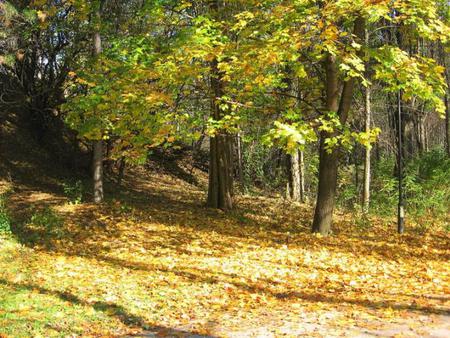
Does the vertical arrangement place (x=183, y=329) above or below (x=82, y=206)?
below

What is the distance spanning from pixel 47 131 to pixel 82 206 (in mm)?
8071

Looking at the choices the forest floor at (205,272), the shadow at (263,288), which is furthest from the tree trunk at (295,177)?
the shadow at (263,288)

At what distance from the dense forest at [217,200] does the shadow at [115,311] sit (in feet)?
0.12

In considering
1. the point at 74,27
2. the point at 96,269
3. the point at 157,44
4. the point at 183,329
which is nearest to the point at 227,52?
the point at 157,44

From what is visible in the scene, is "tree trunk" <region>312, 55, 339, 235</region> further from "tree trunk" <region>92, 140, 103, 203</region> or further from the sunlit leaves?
"tree trunk" <region>92, 140, 103, 203</region>

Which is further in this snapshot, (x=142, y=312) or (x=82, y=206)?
(x=82, y=206)

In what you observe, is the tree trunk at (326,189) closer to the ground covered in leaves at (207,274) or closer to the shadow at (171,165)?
the ground covered in leaves at (207,274)

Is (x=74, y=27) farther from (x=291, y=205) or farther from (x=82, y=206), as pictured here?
(x=291, y=205)

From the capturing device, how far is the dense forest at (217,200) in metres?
6.90

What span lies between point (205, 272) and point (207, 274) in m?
0.13

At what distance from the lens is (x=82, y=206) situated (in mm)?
13484

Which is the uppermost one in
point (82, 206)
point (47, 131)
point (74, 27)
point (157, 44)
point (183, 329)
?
point (74, 27)

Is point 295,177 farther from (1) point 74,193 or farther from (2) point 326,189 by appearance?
(1) point 74,193

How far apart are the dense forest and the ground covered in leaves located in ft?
0.15
